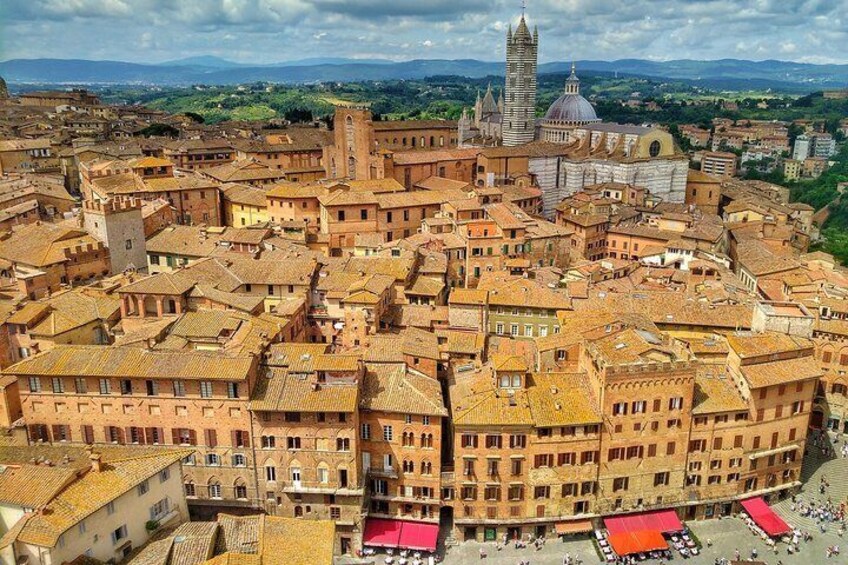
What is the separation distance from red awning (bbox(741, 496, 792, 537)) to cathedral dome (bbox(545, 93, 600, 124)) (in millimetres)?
83266

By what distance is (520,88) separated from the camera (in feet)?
384

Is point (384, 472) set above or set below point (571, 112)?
below

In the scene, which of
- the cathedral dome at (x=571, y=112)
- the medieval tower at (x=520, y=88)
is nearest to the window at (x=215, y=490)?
the medieval tower at (x=520, y=88)

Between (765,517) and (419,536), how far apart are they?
2294 cm

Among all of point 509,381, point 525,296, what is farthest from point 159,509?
point 525,296

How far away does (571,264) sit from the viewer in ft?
251

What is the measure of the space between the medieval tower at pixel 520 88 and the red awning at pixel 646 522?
261ft

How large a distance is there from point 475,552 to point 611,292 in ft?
86.6

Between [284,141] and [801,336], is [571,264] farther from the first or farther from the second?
[284,141]

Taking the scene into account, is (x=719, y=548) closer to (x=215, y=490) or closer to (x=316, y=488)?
(x=316, y=488)

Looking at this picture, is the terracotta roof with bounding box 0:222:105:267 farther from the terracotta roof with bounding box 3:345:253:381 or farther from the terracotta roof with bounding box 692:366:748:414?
the terracotta roof with bounding box 692:366:748:414

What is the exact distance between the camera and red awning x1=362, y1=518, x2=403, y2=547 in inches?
1729

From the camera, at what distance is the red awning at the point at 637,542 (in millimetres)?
43625

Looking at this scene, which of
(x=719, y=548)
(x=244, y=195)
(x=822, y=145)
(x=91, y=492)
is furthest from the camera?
(x=822, y=145)
